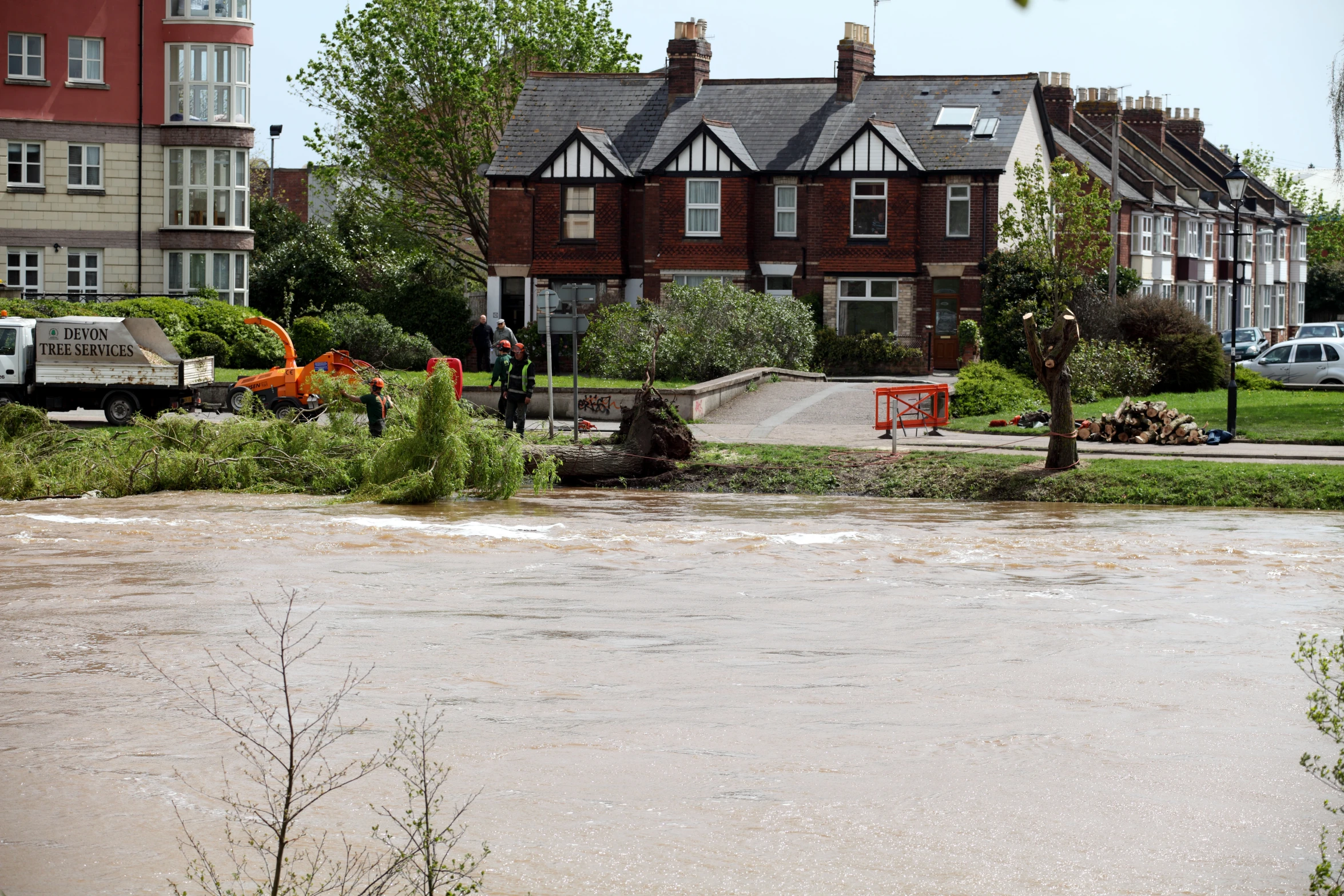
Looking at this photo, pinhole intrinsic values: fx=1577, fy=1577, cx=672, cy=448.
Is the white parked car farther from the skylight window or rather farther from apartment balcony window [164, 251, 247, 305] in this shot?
apartment balcony window [164, 251, 247, 305]

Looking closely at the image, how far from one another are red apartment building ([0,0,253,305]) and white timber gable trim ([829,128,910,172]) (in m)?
18.1

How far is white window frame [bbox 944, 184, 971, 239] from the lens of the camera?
153 ft

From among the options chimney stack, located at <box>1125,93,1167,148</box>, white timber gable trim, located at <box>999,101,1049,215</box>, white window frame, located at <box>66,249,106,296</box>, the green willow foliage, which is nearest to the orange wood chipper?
the green willow foliage

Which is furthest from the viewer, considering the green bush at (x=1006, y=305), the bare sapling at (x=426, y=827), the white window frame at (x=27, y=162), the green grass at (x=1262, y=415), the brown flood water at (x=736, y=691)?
the white window frame at (x=27, y=162)

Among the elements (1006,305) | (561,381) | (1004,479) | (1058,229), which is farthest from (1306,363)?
(1004,479)

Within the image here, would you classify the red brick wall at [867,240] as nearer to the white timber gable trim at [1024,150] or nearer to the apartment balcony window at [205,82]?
the white timber gable trim at [1024,150]

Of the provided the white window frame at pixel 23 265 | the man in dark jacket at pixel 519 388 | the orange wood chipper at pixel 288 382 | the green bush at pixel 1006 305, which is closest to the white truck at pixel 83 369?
the orange wood chipper at pixel 288 382

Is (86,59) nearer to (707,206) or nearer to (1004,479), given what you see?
(707,206)

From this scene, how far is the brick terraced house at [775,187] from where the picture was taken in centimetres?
4691

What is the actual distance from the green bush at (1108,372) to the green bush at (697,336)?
778 cm

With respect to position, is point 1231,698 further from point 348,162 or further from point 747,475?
point 348,162

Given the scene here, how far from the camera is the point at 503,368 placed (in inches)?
1177

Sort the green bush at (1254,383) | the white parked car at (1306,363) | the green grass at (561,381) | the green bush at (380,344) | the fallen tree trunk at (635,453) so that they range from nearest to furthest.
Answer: the fallen tree trunk at (635,453) < the green grass at (561,381) < the green bush at (1254,383) < the white parked car at (1306,363) < the green bush at (380,344)

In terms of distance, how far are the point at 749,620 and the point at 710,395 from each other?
61.3ft
